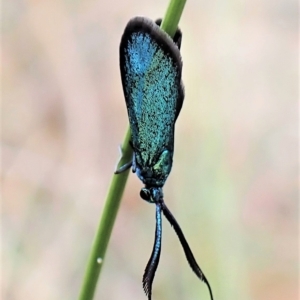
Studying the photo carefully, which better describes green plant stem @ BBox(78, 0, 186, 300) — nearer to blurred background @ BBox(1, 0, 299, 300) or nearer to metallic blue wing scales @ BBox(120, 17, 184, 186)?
metallic blue wing scales @ BBox(120, 17, 184, 186)

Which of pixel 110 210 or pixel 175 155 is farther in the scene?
pixel 175 155

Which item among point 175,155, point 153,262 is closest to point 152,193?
point 153,262

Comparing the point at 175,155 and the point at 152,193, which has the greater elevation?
the point at 175,155

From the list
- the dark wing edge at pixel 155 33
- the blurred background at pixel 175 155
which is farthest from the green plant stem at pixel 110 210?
the blurred background at pixel 175 155

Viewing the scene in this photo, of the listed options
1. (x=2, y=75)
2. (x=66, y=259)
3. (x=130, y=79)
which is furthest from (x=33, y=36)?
(x=130, y=79)

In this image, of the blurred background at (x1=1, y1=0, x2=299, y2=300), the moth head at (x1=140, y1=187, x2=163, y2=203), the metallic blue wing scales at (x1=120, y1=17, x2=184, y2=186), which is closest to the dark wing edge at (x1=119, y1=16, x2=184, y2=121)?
the metallic blue wing scales at (x1=120, y1=17, x2=184, y2=186)

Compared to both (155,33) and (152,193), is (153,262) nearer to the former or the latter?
(152,193)

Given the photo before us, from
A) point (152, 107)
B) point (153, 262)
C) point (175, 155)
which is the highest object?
point (175, 155)
